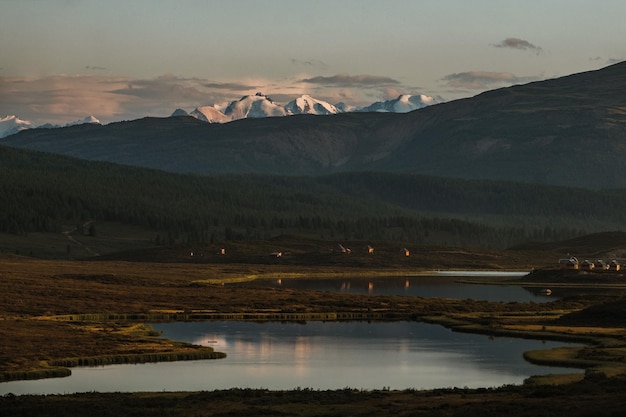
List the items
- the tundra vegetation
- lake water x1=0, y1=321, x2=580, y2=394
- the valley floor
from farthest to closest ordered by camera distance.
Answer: lake water x1=0, y1=321, x2=580, y2=394
the tundra vegetation
the valley floor

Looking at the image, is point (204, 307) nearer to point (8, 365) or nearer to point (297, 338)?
point (297, 338)

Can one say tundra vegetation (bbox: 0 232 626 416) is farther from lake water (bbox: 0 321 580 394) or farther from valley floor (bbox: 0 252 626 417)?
lake water (bbox: 0 321 580 394)

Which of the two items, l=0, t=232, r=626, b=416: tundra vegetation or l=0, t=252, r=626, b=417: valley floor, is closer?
l=0, t=252, r=626, b=417: valley floor

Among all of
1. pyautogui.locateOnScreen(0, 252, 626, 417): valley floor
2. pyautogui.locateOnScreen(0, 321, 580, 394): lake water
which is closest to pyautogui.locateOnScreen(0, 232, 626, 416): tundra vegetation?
pyautogui.locateOnScreen(0, 252, 626, 417): valley floor

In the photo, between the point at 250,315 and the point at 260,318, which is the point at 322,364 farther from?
the point at 250,315

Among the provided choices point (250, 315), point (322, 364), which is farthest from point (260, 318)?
point (322, 364)

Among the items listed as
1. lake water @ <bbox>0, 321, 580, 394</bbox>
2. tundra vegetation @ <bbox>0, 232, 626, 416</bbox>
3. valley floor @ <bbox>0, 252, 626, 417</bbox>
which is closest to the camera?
valley floor @ <bbox>0, 252, 626, 417</bbox>

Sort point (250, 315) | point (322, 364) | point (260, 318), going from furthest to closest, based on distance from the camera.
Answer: point (250, 315), point (260, 318), point (322, 364)

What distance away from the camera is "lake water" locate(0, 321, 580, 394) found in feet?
297

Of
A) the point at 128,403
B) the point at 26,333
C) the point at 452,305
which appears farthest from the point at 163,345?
the point at 452,305

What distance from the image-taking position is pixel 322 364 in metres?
104

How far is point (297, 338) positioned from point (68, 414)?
54.8 meters

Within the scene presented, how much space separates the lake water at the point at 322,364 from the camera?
90.6 meters

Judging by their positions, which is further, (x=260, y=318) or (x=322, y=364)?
(x=260, y=318)
